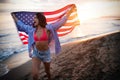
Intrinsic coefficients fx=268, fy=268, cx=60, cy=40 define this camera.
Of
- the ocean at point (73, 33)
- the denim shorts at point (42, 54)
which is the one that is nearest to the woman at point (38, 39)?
the denim shorts at point (42, 54)

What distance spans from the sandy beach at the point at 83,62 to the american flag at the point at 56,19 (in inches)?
8.1

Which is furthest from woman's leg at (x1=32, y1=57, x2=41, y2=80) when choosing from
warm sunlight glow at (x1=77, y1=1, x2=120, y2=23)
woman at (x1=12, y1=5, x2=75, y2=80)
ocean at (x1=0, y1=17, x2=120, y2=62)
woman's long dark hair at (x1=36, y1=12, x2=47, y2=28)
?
warm sunlight glow at (x1=77, y1=1, x2=120, y2=23)

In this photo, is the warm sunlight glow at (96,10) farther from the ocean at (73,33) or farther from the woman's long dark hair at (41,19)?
the woman's long dark hair at (41,19)

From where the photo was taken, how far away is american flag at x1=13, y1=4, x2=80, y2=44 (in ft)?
11.9

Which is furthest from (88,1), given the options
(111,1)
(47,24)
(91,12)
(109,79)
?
(109,79)

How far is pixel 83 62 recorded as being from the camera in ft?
13.2

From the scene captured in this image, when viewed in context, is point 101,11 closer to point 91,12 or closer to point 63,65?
point 91,12

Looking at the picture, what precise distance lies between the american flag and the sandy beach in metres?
0.20

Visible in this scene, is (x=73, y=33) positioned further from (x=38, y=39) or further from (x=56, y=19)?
(x=38, y=39)

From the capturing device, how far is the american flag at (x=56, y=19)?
363 cm

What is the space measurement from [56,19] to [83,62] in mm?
782

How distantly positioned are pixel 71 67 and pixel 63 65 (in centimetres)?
13

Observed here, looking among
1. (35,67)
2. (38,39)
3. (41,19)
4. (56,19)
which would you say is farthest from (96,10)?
(35,67)

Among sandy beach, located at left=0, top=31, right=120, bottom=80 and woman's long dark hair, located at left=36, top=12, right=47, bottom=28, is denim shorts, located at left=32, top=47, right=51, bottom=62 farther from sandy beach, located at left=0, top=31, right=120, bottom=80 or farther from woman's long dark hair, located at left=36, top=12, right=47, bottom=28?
woman's long dark hair, located at left=36, top=12, right=47, bottom=28
